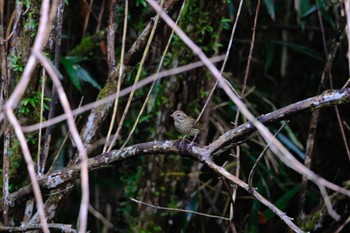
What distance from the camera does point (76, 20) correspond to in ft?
16.6

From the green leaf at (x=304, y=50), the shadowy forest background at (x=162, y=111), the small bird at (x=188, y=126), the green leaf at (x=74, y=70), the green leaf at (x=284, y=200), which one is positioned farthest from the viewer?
the green leaf at (x=304, y=50)

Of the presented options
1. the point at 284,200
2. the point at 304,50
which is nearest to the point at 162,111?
the point at 284,200

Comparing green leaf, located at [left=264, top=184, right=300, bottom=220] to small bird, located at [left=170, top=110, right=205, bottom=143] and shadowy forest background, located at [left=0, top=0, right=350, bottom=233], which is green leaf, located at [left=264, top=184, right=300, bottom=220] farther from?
small bird, located at [left=170, top=110, right=205, bottom=143]

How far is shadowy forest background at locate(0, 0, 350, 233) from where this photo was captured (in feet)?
10.3

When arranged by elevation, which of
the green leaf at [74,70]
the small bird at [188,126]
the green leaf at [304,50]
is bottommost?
the small bird at [188,126]

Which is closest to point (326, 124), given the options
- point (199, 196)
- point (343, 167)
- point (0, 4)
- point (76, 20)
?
point (343, 167)

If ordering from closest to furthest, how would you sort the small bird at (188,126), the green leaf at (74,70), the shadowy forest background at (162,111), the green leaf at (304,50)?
the shadowy forest background at (162,111), the small bird at (188,126), the green leaf at (74,70), the green leaf at (304,50)

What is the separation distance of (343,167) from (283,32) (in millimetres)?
1316

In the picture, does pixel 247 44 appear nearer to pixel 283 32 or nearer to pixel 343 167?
pixel 283 32

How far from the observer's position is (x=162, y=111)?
14.4ft

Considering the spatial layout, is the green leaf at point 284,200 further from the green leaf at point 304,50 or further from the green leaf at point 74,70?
the green leaf at point 74,70

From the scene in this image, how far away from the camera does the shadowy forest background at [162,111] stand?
10.3 feet

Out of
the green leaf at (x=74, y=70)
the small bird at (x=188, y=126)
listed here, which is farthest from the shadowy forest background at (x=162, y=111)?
the small bird at (x=188, y=126)

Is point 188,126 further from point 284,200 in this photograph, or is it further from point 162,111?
point 284,200
